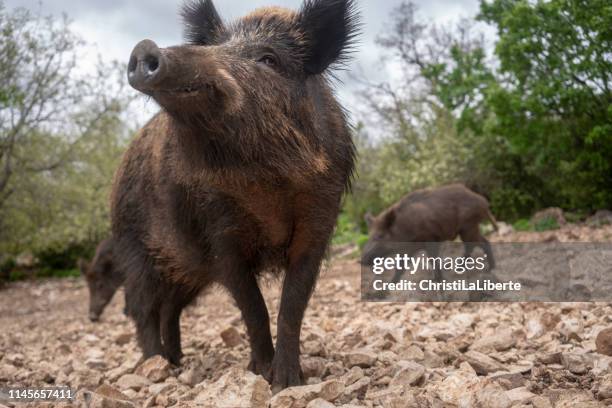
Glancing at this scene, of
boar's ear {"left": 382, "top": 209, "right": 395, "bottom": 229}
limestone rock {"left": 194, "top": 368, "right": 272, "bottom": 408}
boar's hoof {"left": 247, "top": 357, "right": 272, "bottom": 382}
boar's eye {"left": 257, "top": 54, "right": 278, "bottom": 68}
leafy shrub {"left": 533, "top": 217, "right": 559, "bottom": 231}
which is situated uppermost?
leafy shrub {"left": 533, "top": 217, "right": 559, "bottom": 231}

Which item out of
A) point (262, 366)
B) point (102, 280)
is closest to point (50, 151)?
point (102, 280)

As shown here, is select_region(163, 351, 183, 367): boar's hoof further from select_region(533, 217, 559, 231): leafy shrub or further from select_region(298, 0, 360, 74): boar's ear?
select_region(533, 217, 559, 231): leafy shrub

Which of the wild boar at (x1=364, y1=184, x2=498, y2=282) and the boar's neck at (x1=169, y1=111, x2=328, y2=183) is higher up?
the wild boar at (x1=364, y1=184, x2=498, y2=282)

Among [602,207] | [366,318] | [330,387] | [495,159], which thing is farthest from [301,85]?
[495,159]

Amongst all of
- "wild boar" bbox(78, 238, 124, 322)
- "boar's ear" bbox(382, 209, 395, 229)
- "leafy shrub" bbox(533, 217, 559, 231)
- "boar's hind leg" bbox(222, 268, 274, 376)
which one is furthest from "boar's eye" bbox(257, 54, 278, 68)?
"leafy shrub" bbox(533, 217, 559, 231)

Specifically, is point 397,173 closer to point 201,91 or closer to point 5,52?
point 5,52

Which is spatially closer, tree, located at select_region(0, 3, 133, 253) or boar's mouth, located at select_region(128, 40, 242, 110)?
boar's mouth, located at select_region(128, 40, 242, 110)

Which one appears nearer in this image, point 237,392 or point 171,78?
point 171,78

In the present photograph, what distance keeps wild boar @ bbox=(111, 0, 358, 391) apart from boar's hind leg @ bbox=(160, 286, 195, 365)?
78 cm

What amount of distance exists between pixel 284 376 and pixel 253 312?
1.31ft

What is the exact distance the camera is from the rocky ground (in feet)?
8.93

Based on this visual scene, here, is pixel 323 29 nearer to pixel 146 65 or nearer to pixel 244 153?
pixel 244 153

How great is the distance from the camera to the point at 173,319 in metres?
5.10

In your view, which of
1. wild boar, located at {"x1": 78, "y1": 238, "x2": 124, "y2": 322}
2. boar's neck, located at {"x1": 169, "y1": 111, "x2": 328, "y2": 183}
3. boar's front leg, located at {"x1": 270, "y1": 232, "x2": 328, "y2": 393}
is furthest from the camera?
wild boar, located at {"x1": 78, "y1": 238, "x2": 124, "y2": 322}
